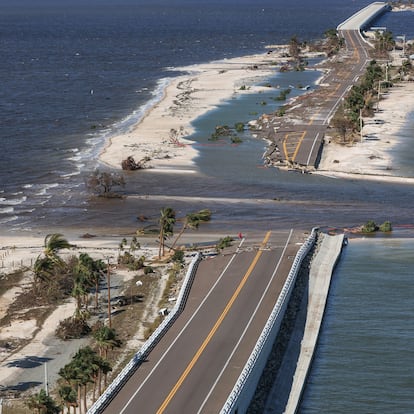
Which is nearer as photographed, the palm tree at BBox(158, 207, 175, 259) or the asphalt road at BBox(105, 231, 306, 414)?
the asphalt road at BBox(105, 231, 306, 414)

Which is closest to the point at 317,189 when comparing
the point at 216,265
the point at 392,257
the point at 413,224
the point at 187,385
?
the point at 413,224

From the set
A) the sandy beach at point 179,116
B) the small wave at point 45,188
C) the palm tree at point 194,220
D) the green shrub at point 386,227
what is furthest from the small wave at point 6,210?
the green shrub at point 386,227

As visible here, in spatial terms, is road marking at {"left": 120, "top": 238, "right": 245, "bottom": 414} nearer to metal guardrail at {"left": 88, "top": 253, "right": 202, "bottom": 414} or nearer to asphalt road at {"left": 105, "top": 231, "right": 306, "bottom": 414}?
asphalt road at {"left": 105, "top": 231, "right": 306, "bottom": 414}

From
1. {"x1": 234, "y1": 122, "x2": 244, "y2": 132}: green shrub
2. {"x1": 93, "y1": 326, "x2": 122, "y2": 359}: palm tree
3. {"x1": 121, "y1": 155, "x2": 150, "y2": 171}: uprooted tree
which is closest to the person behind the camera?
{"x1": 93, "y1": 326, "x2": 122, "y2": 359}: palm tree

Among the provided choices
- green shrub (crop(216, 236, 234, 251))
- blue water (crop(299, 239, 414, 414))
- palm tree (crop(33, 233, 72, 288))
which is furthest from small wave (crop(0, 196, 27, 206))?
blue water (crop(299, 239, 414, 414))

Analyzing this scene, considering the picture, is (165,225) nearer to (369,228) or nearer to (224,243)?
(224,243)

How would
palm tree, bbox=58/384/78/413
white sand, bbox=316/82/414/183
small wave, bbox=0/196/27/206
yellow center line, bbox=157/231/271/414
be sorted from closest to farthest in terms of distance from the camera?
palm tree, bbox=58/384/78/413
yellow center line, bbox=157/231/271/414
small wave, bbox=0/196/27/206
white sand, bbox=316/82/414/183

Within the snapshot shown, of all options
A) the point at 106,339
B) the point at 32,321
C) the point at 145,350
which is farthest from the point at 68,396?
the point at 32,321
